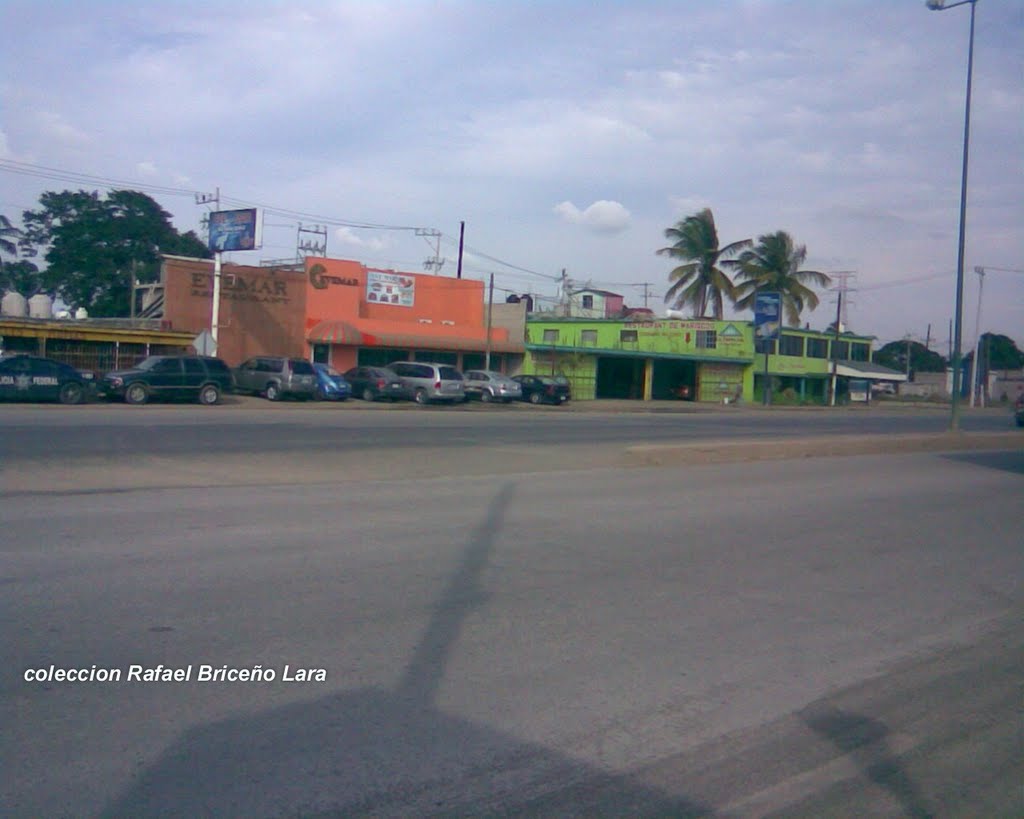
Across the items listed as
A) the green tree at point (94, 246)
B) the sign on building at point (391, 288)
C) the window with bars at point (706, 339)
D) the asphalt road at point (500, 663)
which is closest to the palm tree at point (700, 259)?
the window with bars at point (706, 339)

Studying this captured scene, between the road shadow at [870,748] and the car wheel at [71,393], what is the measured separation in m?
29.8

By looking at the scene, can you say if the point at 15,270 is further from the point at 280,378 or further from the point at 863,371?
the point at 863,371

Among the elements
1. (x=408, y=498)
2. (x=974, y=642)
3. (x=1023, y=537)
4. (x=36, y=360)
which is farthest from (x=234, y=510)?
(x=36, y=360)

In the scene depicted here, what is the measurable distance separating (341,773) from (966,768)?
3306 millimetres

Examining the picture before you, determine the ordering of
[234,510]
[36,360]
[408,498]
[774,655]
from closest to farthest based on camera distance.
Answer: [774,655] → [234,510] → [408,498] → [36,360]

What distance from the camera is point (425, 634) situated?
7.36 m

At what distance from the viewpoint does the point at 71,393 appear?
104 feet

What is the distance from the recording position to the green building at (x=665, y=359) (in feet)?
200

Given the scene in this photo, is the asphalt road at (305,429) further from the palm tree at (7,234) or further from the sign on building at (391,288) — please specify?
the palm tree at (7,234)

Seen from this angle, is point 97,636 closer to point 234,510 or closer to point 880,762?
point 880,762

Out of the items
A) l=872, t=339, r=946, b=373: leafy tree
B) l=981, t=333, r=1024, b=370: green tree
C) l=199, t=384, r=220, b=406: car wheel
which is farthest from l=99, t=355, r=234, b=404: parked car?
l=981, t=333, r=1024, b=370: green tree

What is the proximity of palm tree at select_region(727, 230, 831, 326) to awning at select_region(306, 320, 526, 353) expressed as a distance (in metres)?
19.2

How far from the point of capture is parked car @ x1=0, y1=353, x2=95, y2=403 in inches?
1188

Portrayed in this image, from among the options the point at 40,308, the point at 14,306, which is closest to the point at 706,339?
the point at 40,308
